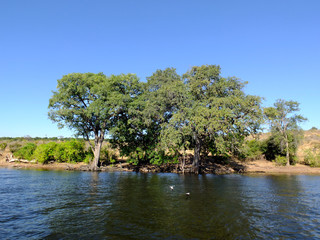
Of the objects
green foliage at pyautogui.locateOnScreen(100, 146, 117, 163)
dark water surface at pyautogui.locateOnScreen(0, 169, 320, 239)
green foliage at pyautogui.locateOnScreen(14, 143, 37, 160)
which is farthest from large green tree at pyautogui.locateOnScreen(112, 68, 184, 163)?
green foliage at pyautogui.locateOnScreen(14, 143, 37, 160)

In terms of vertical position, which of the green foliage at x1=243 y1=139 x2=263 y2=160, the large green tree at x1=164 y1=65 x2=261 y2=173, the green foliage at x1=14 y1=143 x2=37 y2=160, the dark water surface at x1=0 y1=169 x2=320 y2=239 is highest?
the large green tree at x1=164 y1=65 x2=261 y2=173

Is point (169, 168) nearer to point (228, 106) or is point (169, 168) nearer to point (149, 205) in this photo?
point (228, 106)

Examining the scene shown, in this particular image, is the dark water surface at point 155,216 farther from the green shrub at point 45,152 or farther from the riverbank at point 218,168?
the green shrub at point 45,152

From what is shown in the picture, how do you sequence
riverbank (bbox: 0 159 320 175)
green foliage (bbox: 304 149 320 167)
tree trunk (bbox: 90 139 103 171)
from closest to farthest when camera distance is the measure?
riverbank (bbox: 0 159 320 175)
tree trunk (bbox: 90 139 103 171)
green foliage (bbox: 304 149 320 167)

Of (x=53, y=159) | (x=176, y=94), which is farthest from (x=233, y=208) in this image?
(x=53, y=159)

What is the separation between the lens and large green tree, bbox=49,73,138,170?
4097cm

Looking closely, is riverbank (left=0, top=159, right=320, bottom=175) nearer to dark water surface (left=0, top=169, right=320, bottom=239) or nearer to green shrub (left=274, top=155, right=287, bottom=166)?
green shrub (left=274, top=155, right=287, bottom=166)

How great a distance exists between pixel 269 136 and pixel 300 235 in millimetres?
48049

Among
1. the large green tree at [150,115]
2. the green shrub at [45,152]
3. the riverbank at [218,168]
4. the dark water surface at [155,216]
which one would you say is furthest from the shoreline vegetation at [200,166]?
the dark water surface at [155,216]

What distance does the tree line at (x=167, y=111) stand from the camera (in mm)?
35625

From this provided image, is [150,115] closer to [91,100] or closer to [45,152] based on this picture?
[91,100]

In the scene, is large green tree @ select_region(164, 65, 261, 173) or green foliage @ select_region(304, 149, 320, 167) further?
green foliage @ select_region(304, 149, 320, 167)

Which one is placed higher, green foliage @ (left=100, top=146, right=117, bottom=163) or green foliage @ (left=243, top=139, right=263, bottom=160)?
green foliage @ (left=243, top=139, right=263, bottom=160)

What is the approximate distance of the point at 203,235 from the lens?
998cm
